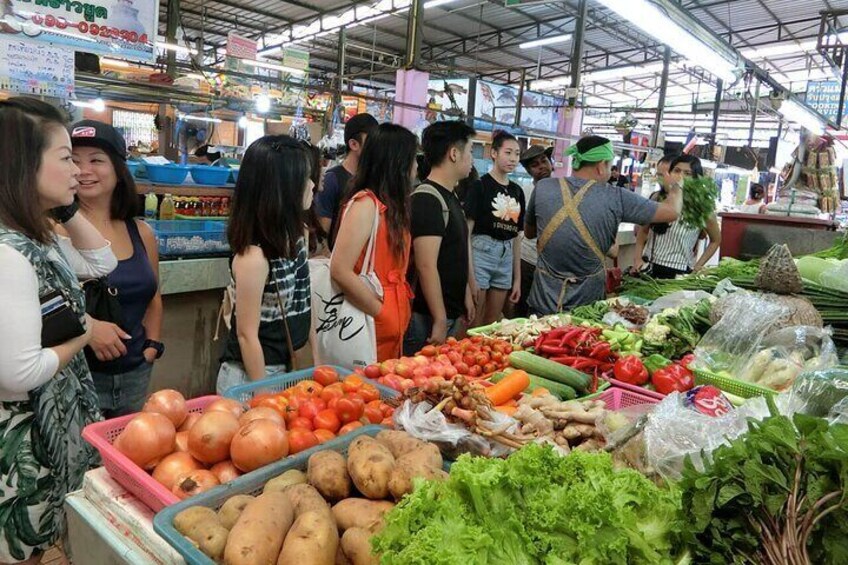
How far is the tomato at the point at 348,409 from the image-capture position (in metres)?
1.88

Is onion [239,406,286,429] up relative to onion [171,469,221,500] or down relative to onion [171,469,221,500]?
up

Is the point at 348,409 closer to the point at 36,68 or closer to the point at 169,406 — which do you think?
the point at 169,406

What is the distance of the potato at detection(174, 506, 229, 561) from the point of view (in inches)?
48.4

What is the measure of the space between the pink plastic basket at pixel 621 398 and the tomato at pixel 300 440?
1264 millimetres

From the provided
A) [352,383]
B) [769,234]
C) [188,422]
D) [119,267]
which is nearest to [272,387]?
[352,383]

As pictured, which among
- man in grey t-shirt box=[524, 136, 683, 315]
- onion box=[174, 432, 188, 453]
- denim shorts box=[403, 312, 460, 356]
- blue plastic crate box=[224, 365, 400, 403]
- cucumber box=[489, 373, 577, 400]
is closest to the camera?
onion box=[174, 432, 188, 453]

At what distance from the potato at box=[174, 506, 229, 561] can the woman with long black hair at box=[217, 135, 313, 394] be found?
1242mm

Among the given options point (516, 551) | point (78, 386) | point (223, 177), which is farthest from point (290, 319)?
point (223, 177)

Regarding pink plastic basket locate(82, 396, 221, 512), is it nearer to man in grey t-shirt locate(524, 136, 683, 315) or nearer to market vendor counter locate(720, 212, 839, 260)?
man in grey t-shirt locate(524, 136, 683, 315)

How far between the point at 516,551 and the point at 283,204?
1.78 m

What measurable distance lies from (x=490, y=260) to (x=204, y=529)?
381 centimetres

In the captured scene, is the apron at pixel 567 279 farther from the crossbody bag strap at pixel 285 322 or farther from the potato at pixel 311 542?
the potato at pixel 311 542

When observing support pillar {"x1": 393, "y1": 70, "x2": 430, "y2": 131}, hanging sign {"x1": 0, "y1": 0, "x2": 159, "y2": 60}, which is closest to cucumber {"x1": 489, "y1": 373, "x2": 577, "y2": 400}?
hanging sign {"x1": 0, "y1": 0, "x2": 159, "y2": 60}

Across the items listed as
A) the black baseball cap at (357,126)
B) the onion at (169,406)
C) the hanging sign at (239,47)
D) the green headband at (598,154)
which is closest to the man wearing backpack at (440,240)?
the black baseball cap at (357,126)
